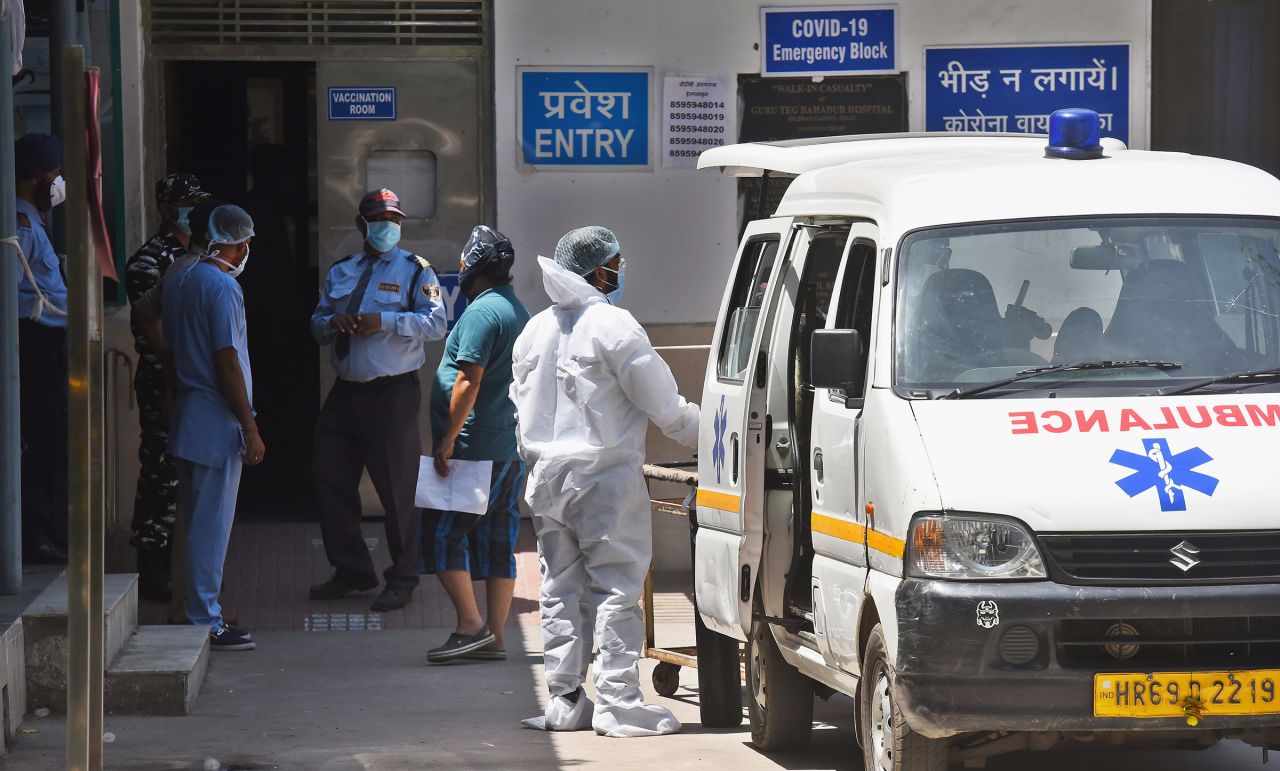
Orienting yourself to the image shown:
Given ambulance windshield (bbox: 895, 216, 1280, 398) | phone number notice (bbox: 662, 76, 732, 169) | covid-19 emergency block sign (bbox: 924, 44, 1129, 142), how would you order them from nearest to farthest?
ambulance windshield (bbox: 895, 216, 1280, 398) → phone number notice (bbox: 662, 76, 732, 169) → covid-19 emergency block sign (bbox: 924, 44, 1129, 142)

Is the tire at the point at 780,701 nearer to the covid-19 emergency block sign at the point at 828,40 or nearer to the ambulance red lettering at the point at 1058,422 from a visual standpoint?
the ambulance red lettering at the point at 1058,422

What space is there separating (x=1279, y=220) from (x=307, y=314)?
28.2 feet

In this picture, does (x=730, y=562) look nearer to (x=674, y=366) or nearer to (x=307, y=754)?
(x=307, y=754)

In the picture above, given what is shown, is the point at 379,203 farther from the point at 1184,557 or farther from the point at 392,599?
the point at 1184,557

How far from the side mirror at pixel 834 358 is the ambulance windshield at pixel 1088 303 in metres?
0.16

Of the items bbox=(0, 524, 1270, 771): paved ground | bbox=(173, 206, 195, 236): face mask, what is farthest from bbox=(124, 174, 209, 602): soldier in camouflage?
bbox=(0, 524, 1270, 771): paved ground

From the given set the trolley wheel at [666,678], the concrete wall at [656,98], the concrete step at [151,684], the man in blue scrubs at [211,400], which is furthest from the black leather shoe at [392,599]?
the trolley wheel at [666,678]

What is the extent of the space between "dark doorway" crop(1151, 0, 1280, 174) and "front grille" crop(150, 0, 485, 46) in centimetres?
434

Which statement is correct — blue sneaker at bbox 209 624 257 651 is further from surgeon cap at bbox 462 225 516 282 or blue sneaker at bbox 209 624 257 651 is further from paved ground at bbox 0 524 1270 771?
surgeon cap at bbox 462 225 516 282

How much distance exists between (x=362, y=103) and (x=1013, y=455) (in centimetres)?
725

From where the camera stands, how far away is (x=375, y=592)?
10.8m

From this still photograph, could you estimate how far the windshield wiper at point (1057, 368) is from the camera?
18.5 feet

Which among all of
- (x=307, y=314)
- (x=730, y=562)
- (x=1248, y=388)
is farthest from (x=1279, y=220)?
(x=307, y=314)

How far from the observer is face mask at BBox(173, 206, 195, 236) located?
9.55m
